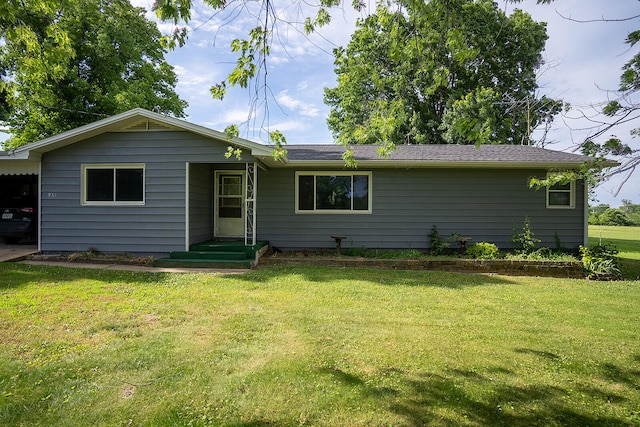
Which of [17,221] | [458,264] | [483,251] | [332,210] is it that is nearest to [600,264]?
[483,251]

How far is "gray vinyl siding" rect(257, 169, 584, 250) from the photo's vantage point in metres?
9.38

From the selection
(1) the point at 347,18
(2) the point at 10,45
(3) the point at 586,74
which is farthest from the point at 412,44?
(2) the point at 10,45

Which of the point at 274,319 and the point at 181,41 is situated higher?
the point at 181,41

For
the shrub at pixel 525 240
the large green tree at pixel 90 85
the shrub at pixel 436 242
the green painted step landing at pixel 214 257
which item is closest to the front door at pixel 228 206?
the green painted step landing at pixel 214 257

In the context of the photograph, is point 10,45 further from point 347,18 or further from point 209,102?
point 347,18

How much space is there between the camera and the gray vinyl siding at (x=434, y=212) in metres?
9.38

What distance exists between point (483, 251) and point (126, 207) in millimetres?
9132

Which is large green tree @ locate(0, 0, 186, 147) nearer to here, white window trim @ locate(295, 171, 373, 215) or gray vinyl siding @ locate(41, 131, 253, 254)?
gray vinyl siding @ locate(41, 131, 253, 254)

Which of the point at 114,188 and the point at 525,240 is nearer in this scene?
the point at 114,188

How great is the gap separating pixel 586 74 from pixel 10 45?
26.1ft

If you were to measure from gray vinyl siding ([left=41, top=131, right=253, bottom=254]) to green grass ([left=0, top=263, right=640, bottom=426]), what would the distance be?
2.72 m

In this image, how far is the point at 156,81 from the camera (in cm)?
2053

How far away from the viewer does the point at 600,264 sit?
7598 mm

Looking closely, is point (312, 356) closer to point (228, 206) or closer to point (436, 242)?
point (436, 242)
